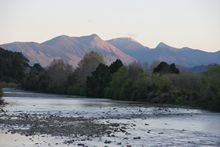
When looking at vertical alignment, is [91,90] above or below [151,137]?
above

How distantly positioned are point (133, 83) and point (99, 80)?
19162mm

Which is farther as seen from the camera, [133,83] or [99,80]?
[99,80]

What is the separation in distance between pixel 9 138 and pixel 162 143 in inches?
468

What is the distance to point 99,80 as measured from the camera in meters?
142

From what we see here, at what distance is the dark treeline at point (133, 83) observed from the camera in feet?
311

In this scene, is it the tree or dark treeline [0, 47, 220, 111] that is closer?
dark treeline [0, 47, 220, 111]

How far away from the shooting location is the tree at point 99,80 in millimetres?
141750

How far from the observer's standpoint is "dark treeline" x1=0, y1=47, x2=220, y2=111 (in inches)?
3730

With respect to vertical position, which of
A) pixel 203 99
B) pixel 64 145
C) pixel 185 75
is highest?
pixel 185 75

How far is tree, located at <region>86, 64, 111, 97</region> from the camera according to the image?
142m

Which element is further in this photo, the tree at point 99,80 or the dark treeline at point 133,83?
the tree at point 99,80

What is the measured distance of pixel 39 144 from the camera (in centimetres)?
3219

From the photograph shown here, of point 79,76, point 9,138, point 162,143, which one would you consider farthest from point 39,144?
point 79,76

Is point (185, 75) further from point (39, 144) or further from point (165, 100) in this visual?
point (39, 144)
